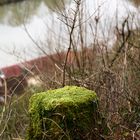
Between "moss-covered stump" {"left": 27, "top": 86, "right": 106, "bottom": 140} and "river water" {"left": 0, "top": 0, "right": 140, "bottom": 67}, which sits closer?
"moss-covered stump" {"left": 27, "top": 86, "right": 106, "bottom": 140}

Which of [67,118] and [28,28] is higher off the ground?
[28,28]

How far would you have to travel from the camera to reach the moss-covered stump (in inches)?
89.0

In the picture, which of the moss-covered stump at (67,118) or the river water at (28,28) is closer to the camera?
the moss-covered stump at (67,118)

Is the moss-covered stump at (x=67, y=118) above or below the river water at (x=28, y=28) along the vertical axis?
below

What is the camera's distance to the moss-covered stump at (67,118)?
2.26 m

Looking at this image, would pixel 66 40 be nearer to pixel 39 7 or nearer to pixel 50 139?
pixel 50 139

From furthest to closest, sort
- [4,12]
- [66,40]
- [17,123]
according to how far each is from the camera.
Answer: [4,12], [66,40], [17,123]

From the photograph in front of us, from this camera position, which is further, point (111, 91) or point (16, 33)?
point (16, 33)

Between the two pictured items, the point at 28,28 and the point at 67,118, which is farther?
the point at 28,28

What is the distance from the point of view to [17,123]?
4.44 meters

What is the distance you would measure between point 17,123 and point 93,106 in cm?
223

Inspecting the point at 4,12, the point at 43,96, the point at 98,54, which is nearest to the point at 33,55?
the point at 98,54

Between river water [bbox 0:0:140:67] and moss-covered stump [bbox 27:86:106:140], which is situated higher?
river water [bbox 0:0:140:67]

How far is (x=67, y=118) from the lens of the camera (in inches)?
89.0
